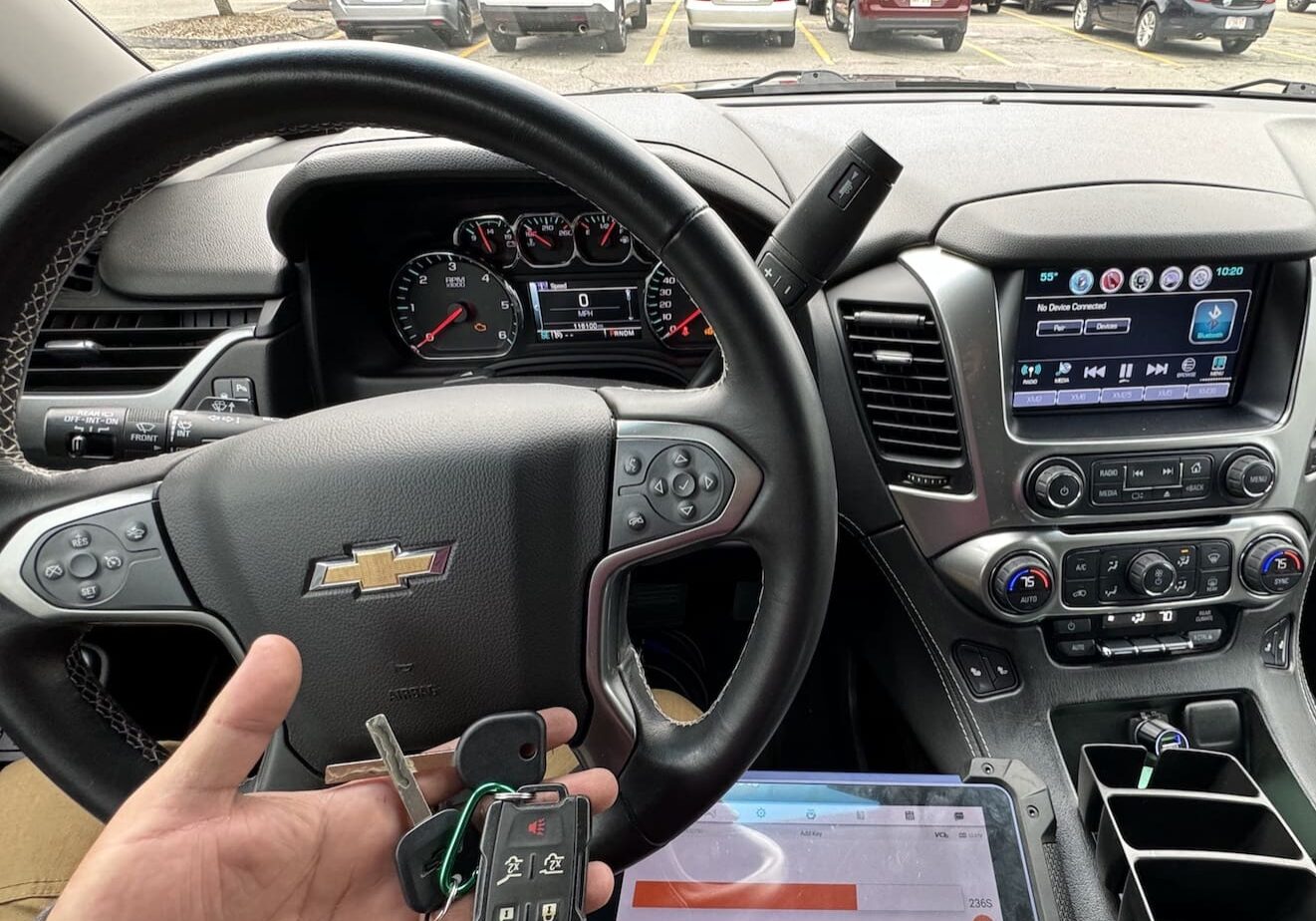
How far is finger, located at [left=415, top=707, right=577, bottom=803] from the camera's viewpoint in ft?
2.75

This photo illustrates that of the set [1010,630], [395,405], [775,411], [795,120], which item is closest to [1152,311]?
[1010,630]

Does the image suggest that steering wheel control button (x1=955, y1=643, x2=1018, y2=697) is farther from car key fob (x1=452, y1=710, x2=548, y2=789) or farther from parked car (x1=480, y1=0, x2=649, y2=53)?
parked car (x1=480, y1=0, x2=649, y2=53)

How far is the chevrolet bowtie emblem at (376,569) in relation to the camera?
841mm

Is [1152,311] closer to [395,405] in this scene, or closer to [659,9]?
[395,405]

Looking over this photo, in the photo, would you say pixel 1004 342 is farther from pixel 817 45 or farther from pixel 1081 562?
pixel 817 45

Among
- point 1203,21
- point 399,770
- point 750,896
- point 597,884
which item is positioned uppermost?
point 1203,21

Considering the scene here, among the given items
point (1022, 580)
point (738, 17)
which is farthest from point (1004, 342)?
point (738, 17)

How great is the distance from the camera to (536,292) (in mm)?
1706

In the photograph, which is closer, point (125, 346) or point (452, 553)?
point (452, 553)

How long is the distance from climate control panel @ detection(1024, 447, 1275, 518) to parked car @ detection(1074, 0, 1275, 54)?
1.10 metres

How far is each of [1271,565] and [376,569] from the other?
135 centimetres

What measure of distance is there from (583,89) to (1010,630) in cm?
127

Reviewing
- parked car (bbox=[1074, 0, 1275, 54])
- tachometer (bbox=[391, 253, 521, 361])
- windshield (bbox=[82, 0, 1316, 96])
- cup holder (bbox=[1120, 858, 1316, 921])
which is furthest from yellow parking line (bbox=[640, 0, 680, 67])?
cup holder (bbox=[1120, 858, 1316, 921])

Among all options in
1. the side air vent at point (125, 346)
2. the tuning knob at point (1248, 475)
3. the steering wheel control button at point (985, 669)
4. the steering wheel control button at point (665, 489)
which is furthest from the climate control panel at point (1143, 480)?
the side air vent at point (125, 346)
